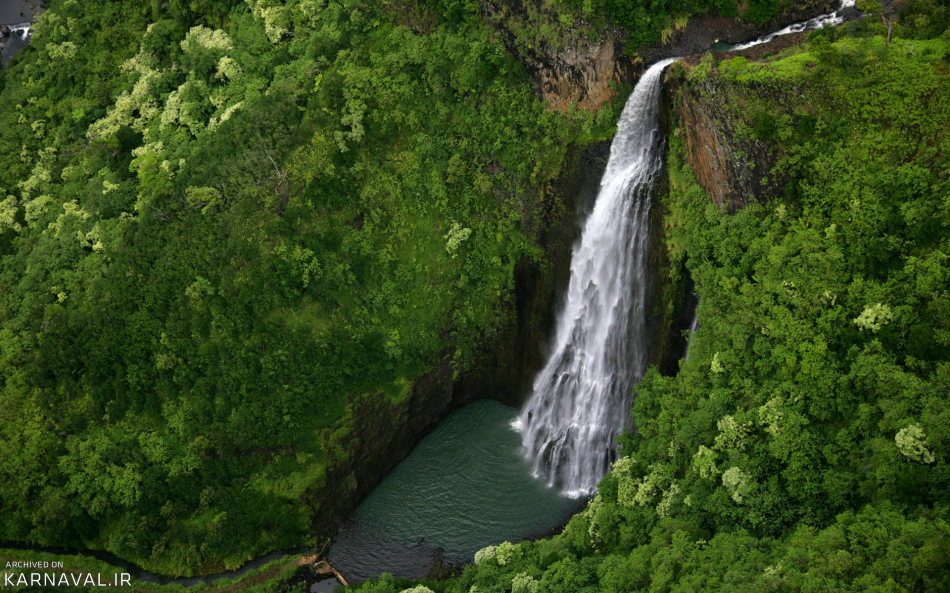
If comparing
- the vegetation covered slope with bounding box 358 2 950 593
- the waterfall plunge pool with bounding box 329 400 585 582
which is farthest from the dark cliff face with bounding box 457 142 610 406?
the vegetation covered slope with bounding box 358 2 950 593

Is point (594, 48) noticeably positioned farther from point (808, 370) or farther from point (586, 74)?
point (808, 370)

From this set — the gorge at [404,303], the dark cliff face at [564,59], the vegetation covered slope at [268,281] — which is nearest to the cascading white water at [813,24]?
the gorge at [404,303]

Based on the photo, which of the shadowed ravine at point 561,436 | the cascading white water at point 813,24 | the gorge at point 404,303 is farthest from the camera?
the shadowed ravine at point 561,436

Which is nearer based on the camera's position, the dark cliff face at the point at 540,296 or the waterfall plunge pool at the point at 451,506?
the waterfall plunge pool at the point at 451,506

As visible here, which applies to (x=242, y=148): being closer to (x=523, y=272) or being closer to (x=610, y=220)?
(x=523, y=272)

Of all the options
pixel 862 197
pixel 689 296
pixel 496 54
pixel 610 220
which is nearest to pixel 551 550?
pixel 689 296

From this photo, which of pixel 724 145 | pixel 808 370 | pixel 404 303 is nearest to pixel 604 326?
pixel 404 303

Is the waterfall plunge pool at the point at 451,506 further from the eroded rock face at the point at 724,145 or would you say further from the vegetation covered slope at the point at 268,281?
the eroded rock face at the point at 724,145
